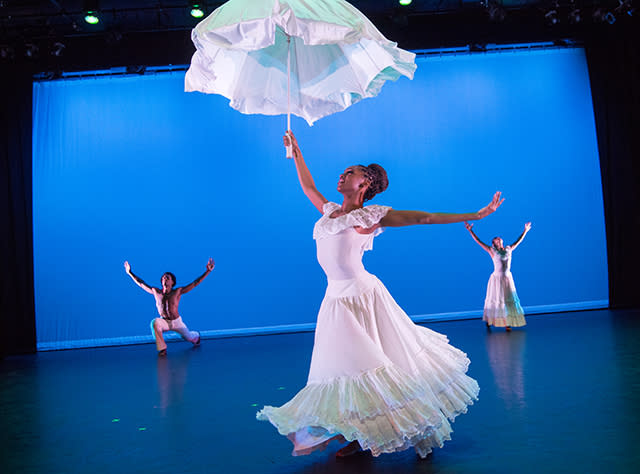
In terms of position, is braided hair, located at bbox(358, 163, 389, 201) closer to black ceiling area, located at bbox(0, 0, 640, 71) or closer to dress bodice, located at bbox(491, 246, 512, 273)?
dress bodice, located at bbox(491, 246, 512, 273)

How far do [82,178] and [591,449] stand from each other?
26.6 ft

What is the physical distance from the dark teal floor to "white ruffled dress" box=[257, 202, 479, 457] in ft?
0.68

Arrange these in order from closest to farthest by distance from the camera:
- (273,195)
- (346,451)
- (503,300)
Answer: (346,451)
(503,300)
(273,195)

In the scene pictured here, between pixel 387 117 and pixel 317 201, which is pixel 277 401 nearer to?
pixel 317 201

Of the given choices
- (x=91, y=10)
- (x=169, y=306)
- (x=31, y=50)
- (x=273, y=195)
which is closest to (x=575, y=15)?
(x=273, y=195)

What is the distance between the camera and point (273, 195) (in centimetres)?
882

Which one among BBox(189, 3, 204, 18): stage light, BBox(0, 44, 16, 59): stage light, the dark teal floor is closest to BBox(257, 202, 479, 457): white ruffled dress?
the dark teal floor

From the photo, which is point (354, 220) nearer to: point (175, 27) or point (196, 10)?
point (196, 10)

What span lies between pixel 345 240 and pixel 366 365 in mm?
570

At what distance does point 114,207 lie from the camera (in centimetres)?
884

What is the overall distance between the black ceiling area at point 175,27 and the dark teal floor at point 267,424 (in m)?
4.40

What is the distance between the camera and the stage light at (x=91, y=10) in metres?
7.69

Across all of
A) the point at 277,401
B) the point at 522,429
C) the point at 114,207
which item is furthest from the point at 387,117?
the point at 522,429

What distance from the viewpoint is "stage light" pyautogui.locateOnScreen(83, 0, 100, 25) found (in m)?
7.69
